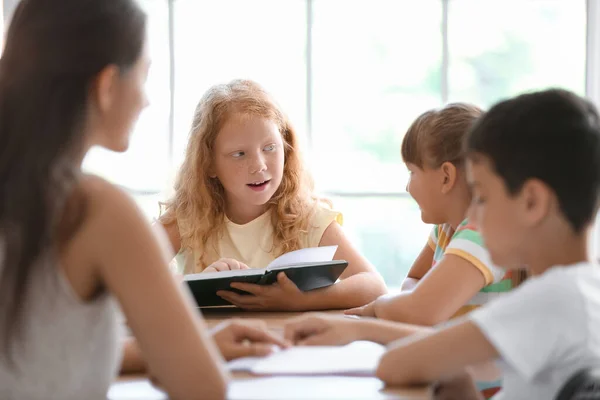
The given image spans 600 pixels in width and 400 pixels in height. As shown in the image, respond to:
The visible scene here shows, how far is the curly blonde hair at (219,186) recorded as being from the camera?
87.8 inches

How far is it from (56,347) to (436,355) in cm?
47

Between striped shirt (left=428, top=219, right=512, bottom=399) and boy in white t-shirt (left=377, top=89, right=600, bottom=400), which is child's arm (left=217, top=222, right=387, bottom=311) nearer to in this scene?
striped shirt (left=428, top=219, right=512, bottom=399)

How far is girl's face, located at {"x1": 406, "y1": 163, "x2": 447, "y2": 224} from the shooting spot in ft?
5.61

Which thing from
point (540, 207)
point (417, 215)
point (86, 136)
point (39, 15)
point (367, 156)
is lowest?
point (417, 215)

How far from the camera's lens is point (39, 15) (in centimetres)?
96

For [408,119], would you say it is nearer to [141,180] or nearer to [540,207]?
[141,180]

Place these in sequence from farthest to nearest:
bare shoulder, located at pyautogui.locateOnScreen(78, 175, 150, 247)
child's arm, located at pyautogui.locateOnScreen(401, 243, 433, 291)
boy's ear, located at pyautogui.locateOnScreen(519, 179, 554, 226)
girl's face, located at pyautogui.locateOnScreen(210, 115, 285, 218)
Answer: girl's face, located at pyautogui.locateOnScreen(210, 115, 285, 218), child's arm, located at pyautogui.locateOnScreen(401, 243, 433, 291), boy's ear, located at pyautogui.locateOnScreen(519, 179, 554, 226), bare shoulder, located at pyautogui.locateOnScreen(78, 175, 150, 247)

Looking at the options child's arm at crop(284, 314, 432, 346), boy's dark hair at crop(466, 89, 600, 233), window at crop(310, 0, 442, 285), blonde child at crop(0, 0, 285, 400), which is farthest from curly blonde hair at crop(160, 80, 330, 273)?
window at crop(310, 0, 442, 285)

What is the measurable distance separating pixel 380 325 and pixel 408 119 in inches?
176

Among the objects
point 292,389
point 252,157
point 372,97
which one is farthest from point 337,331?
point 372,97

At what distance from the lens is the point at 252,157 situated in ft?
7.13

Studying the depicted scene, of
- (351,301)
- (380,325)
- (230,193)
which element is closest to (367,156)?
(230,193)

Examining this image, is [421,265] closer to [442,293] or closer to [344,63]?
[442,293]

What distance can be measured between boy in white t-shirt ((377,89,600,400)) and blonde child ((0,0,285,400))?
0.31 meters
